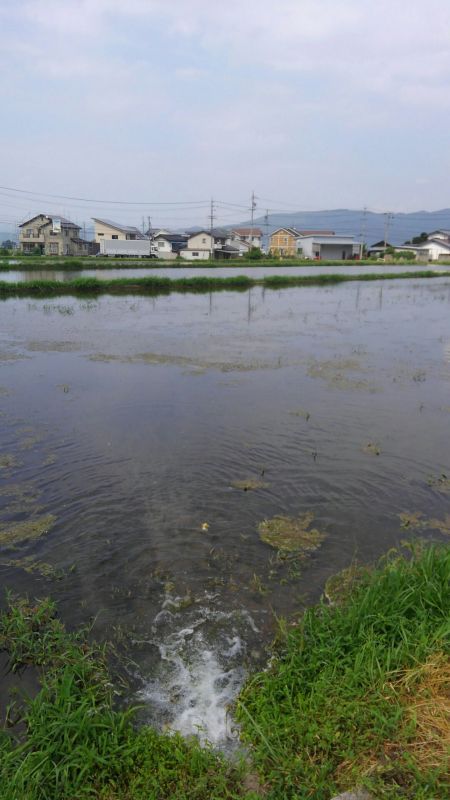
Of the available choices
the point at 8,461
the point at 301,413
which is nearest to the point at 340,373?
the point at 301,413

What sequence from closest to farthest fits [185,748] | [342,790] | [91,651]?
[342,790], [185,748], [91,651]

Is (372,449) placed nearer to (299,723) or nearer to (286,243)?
(299,723)

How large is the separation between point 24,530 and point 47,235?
207ft

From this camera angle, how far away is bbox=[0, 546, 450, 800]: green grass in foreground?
2314mm

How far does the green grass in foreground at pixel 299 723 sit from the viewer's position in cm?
231

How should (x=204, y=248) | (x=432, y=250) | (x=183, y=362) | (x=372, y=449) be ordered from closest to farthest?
(x=372, y=449) < (x=183, y=362) < (x=204, y=248) < (x=432, y=250)

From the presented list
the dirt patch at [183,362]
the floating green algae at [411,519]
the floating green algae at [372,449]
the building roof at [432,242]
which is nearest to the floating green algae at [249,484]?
the floating green algae at [411,519]

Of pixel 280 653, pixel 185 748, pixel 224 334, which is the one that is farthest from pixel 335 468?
pixel 224 334

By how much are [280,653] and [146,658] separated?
93 centimetres

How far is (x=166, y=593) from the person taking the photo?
13.2ft

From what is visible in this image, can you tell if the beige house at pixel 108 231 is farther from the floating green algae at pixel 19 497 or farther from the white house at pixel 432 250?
the floating green algae at pixel 19 497

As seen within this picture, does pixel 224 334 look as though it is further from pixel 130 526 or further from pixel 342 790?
pixel 342 790

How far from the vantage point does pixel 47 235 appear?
60625 mm

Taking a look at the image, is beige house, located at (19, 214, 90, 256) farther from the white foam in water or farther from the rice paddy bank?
the white foam in water
